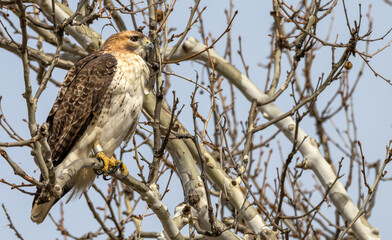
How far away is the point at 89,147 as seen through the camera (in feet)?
16.8

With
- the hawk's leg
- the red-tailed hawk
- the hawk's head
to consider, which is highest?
the hawk's head

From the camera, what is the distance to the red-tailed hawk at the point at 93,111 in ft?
16.6

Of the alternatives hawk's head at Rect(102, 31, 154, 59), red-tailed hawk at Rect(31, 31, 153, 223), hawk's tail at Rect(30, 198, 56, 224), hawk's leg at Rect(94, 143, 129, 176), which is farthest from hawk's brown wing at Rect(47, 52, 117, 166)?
hawk's head at Rect(102, 31, 154, 59)

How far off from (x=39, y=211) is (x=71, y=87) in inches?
43.9

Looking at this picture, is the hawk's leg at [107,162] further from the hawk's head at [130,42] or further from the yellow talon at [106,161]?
the hawk's head at [130,42]

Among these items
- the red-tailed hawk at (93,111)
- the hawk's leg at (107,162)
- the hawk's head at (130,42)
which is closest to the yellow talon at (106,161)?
the hawk's leg at (107,162)

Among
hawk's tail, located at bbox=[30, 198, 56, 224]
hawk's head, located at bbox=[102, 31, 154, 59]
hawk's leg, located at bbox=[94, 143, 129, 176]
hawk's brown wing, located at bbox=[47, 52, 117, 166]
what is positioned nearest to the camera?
hawk's leg, located at bbox=[94, 143, 129, 176]

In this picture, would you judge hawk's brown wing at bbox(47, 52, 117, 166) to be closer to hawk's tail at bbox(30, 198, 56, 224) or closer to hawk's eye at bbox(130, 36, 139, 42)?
hawk's tail at bbox(30, 198, 56, 224)

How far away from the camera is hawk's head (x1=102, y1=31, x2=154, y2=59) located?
19.5 feet

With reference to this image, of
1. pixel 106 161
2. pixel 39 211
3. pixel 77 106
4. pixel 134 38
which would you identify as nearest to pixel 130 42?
pixel 134 38

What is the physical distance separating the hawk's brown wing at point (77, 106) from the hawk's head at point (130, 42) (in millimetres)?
711

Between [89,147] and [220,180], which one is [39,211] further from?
[220,180]

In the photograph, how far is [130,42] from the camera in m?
5.98

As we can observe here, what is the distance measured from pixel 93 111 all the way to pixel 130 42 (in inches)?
46.6
